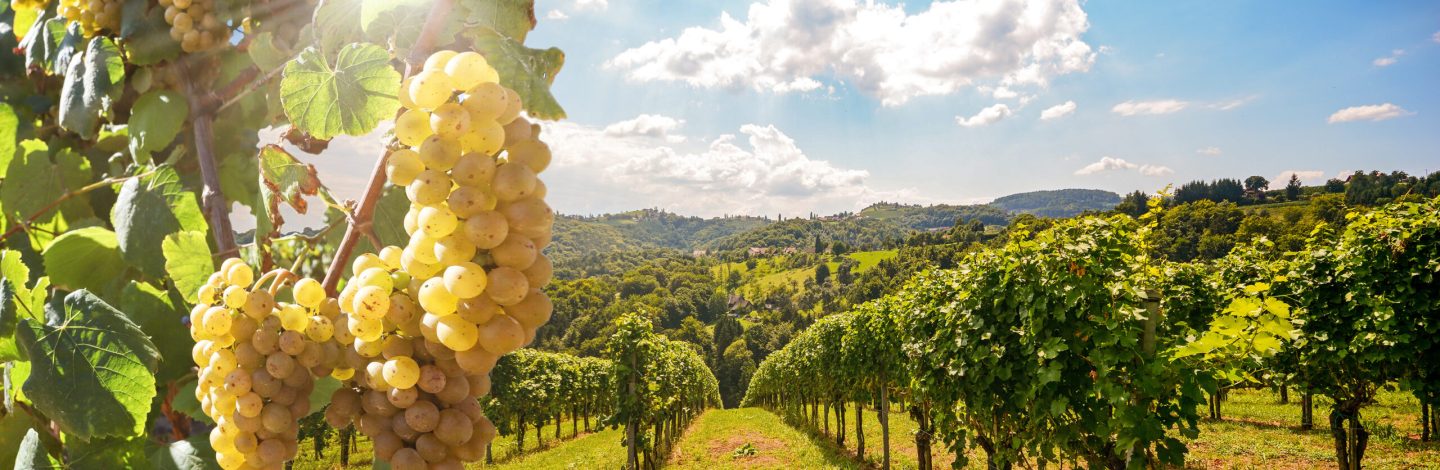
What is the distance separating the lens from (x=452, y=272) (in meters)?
0.63

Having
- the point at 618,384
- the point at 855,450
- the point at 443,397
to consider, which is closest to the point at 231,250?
the point at 443,397

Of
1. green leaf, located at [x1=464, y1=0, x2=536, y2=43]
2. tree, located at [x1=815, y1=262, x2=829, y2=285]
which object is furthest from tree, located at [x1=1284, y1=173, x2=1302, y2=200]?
green leaf, located at [x1=464, y1=0, x2=536, y2=43]

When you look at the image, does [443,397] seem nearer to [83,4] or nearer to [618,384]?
[83,4]

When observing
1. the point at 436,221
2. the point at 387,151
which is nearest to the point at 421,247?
the point at 436,221

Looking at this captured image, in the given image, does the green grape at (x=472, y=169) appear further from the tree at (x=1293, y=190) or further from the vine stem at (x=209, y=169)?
the tree at (x=1293, y=190)

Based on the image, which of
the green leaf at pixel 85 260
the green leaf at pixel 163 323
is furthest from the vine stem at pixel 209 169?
the green leaf at pixel 85 260

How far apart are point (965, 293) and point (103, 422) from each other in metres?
8.43

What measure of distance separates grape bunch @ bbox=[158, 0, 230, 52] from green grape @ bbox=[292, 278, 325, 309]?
88 cm

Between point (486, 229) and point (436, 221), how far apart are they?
0.06 m

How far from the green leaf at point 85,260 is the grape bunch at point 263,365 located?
722mm

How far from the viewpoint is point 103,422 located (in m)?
1.03

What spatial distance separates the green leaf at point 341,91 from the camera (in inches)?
32.4

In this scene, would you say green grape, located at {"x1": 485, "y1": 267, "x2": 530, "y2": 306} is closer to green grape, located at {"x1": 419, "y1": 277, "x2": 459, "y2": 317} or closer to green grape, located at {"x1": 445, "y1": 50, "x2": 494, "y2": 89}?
green grape, located at {"x1": 419, "y1": 277, "x2": 459, "y2": 317}

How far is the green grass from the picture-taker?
21188 mm
